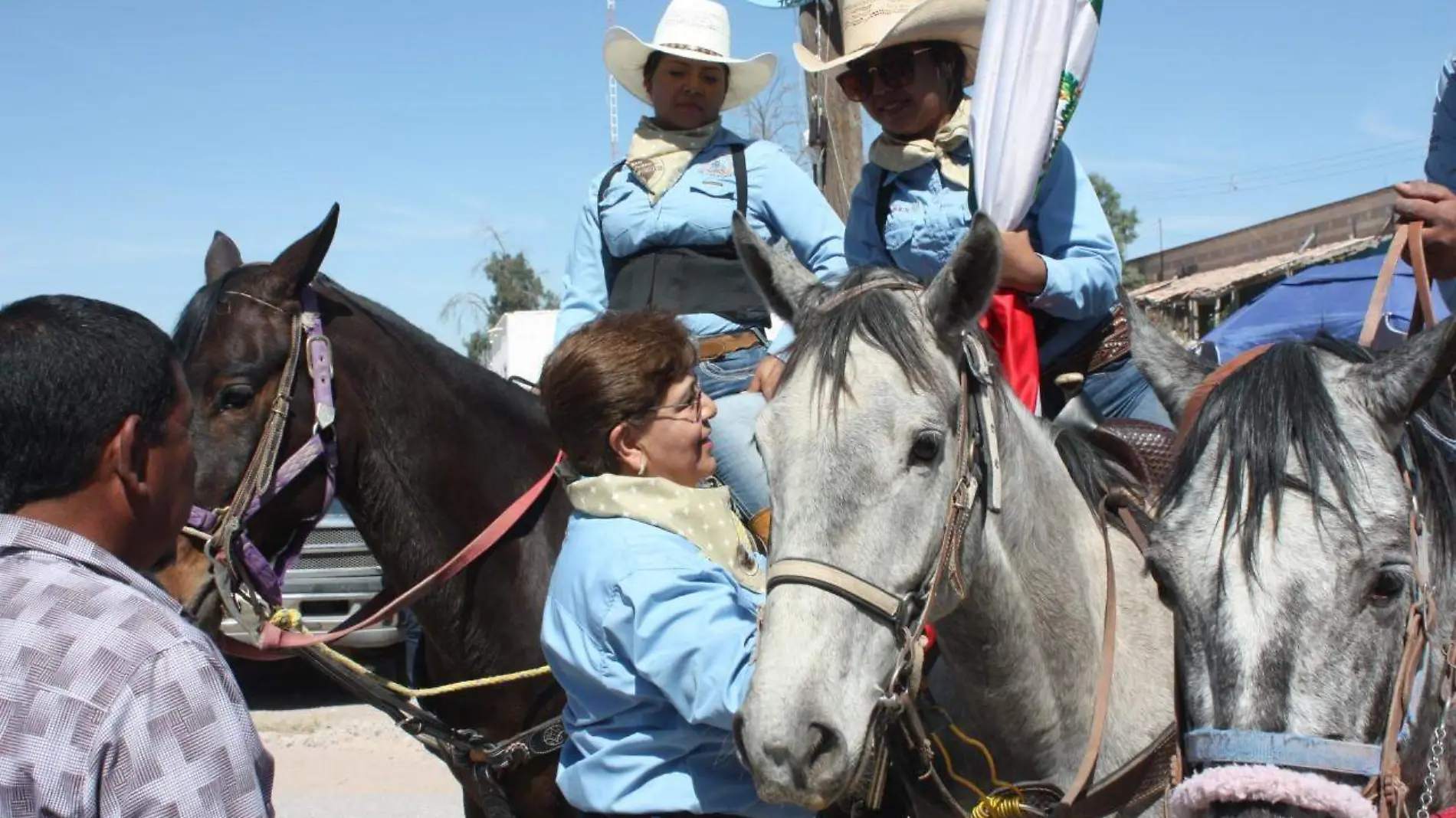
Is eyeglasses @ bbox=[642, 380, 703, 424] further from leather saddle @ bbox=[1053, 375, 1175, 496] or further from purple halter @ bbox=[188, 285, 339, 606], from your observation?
purple halter @ bbox=[188, 285, 339, 606]

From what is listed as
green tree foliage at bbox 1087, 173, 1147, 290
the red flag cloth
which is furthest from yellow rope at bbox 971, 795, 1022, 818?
green tree foliage at bbox 1087, 173, 1147, 290

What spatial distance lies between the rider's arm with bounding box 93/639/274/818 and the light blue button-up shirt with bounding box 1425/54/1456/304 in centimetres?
346

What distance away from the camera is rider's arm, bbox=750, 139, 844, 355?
425 cm

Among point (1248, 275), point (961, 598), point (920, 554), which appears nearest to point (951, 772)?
point (961, 598)

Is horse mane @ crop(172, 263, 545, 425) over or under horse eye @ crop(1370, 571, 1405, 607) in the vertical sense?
over

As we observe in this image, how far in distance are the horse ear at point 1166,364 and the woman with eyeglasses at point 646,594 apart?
95 centimetres

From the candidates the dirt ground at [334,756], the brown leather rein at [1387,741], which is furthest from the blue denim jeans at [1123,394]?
the dirt ground at [334,756]

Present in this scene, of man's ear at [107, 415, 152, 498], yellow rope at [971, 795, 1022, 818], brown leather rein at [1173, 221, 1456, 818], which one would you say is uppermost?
man's ear at [107, 415, 152, 498]

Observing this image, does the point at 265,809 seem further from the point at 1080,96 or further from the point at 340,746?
the point at 340,746

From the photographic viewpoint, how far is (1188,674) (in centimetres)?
219

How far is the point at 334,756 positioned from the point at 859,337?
6.42m

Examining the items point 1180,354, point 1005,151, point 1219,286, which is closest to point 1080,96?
point 1005,151

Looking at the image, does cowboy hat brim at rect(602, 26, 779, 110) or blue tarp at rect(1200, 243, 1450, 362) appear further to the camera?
blue tarp at rect(1200, 243, 1450, 362)

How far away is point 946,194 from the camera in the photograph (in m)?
3.64
